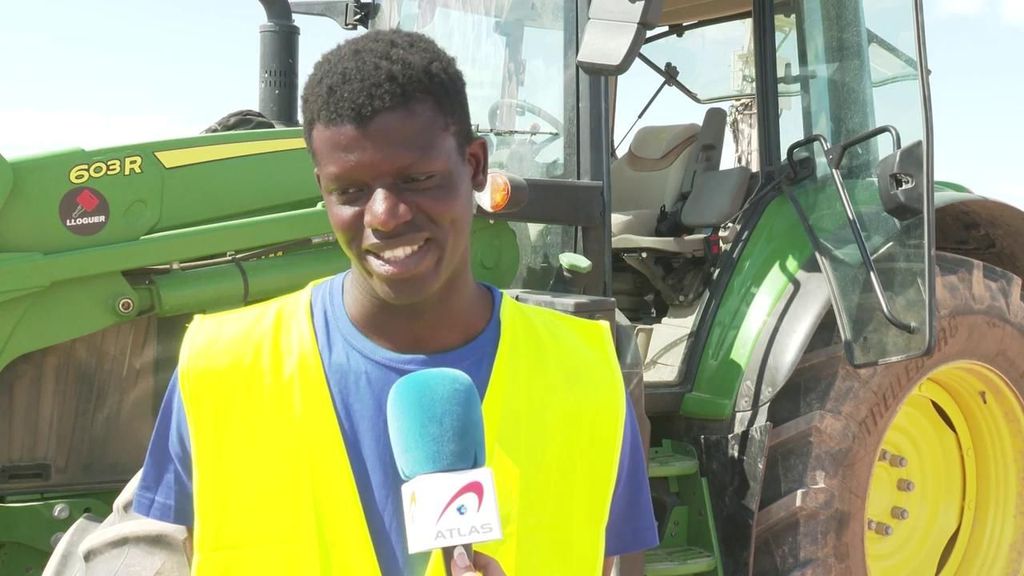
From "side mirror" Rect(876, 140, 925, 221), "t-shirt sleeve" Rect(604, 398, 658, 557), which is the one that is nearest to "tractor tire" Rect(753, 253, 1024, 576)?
"side mirror" Rect(876, 140, 925, 221)

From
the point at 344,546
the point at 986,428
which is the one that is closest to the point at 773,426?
the point at 986,428

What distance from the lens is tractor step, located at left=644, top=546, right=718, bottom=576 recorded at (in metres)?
3.18

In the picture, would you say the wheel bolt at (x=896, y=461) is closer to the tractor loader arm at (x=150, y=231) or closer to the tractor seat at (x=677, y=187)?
the tractor seat at (x=677, y=187)

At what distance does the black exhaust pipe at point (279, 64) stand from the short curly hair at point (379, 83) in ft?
7.76

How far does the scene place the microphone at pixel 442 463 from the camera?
1182 millimetres

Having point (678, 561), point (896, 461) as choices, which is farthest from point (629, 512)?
point (896, 461)

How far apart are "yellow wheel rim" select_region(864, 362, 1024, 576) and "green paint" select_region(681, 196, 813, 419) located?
66 centimetres

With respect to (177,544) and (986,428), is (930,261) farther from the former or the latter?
(177,544)

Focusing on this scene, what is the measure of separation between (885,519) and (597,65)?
2.01 m

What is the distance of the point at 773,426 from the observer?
343cm

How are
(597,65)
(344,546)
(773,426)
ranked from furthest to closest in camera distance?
(773,426) < (597,65) < (344,546)

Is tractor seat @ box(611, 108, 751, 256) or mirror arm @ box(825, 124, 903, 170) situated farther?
tractor seat @ box(611, 108, 751, 256)

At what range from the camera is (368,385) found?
1532 millimetres

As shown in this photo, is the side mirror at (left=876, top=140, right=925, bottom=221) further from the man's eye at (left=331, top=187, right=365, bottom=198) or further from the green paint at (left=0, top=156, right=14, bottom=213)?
the green paint at (left=0, top=156, right=14, bottom=213)
